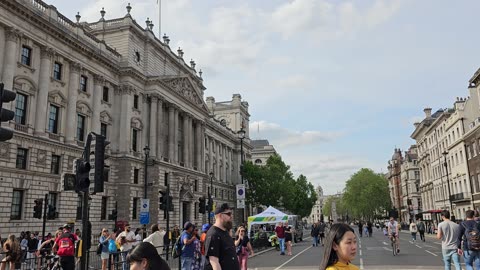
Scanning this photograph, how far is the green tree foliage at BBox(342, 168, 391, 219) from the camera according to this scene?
350 feet

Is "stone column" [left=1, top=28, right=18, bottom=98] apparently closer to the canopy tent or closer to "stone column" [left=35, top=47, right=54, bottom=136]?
"stone column" [left=35, top=47, right=54, bottom=136]

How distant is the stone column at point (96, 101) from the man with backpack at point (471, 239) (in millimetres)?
33733

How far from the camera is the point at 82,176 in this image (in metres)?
8.71

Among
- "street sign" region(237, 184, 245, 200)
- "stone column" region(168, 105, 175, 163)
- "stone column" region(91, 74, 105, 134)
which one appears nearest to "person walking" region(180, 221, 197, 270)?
"street sign" region(237, 184, 245, 200)

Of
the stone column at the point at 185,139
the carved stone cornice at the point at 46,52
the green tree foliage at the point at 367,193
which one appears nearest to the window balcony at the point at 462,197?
the stone column at the point at 185,139

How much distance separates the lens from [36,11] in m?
30.1

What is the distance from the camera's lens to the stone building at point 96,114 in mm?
28328

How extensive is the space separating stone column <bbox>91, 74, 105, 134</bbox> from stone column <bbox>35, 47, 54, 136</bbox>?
20.8ft

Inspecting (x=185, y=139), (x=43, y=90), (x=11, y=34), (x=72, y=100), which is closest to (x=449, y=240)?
(x=11, y=34)

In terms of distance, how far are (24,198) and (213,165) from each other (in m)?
45.0

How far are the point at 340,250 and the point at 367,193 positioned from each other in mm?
109157

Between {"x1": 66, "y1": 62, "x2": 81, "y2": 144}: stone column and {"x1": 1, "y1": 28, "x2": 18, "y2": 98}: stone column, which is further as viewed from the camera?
{"x1": 66, "y1": 62, "x2": 81, "y2": 144}: stone column

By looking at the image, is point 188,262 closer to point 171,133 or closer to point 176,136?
point 171,133

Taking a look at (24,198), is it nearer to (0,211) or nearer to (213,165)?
(0,211)
